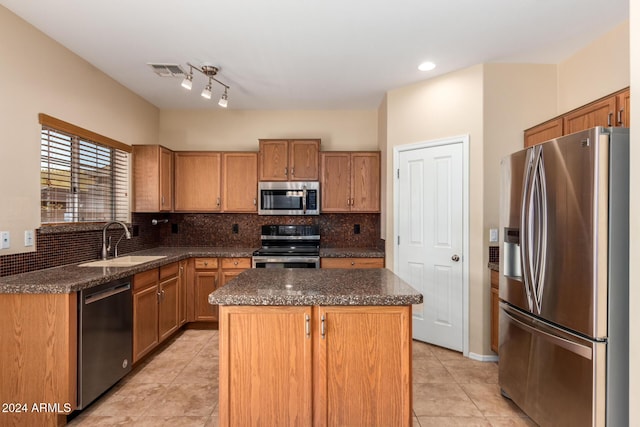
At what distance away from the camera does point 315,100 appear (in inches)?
150

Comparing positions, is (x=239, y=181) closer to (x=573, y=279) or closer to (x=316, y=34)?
(x=316, y=34)

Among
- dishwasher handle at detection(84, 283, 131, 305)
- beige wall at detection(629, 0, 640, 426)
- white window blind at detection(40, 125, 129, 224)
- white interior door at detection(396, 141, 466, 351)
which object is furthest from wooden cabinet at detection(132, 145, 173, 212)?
beige wall at detection(629, 0, 640, 426)

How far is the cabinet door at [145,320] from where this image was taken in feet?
8.42

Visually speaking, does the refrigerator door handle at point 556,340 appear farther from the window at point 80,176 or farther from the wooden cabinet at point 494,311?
the window at point 80,176

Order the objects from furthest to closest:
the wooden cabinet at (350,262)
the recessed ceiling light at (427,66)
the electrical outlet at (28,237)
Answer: the wooden cabinet at (350,262) → the recessed ceiling light at (427,66) → the electrical outlet at (28,237)

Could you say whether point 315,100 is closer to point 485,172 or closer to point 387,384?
point 485,172

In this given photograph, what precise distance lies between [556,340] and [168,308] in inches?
125

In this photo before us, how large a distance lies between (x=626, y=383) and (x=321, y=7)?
8.90 ft

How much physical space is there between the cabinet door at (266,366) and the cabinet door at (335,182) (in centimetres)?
232

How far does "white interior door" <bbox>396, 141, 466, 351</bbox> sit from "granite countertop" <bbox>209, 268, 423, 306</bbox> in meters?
1.23

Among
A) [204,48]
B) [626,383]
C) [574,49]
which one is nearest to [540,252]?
[626,383]

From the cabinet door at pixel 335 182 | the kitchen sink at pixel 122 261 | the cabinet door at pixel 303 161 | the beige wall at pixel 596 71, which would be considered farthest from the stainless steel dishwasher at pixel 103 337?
the beige wall at pixel 596 71

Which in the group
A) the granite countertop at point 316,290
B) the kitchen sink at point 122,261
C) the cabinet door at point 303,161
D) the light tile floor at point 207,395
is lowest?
the light tile floor at point 207,395

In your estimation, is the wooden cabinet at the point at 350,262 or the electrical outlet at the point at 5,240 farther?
the wooden cabinet at the point at 350,262
